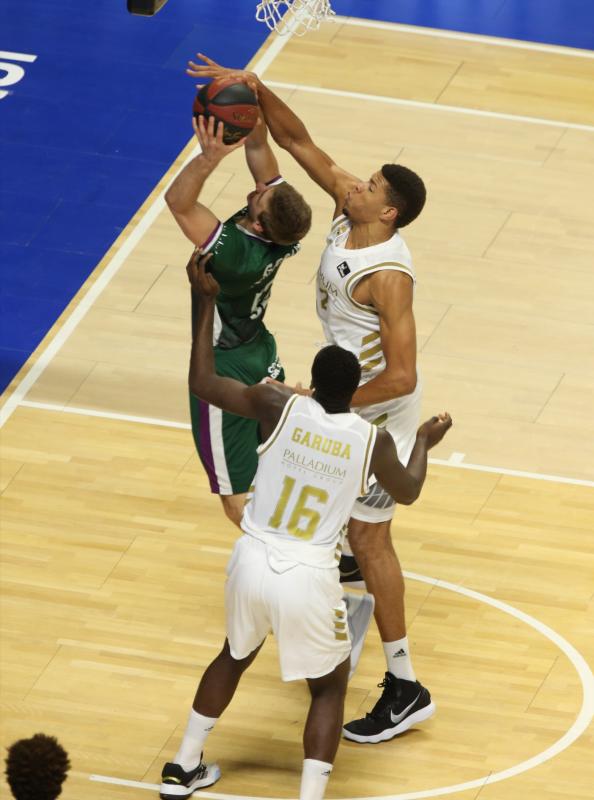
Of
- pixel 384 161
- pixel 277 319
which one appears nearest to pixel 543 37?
pixel 384 161

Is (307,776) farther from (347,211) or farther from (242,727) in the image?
(347,211)

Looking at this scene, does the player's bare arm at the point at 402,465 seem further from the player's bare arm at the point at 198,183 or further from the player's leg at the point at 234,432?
the player's bare arm at the point at 198,183

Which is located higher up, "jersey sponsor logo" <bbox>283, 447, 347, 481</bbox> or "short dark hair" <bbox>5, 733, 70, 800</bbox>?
"short dark hair" <bbox>5, 733, 70, 800</bbox>

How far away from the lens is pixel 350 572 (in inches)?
306

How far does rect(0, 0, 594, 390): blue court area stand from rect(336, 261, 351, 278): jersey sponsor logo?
3.36 metres

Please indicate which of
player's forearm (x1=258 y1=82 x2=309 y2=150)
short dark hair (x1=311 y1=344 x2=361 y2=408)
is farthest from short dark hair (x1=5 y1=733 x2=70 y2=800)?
player's forearm (x1=258 y1=82 x2=309 y2=150)

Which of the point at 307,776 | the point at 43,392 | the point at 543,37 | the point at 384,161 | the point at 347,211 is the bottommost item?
the point at 543,37

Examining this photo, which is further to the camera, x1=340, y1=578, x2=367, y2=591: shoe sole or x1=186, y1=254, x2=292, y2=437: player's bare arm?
x1=340, y1=578, x2=367, y2=591: shoe sole

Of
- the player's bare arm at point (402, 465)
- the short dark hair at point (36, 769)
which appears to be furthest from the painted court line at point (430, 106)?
the short dark hair at point (36, 769)

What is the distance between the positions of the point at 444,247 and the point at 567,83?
2.79 m

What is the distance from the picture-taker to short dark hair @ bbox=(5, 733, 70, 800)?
421 centimetres

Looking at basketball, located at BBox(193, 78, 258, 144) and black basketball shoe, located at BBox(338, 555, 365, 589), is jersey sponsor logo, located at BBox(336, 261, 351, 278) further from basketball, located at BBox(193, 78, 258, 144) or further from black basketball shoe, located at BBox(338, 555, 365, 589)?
black basketball shoe, located at BBox(338, 555, 365, 589)

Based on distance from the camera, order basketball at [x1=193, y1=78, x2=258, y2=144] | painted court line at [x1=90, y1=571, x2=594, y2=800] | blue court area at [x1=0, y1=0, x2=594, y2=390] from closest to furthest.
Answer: painted court line at [x1=90, y1=571, x2=594, y2=800], basketball at [x1=193, y1=78, x2=258, y2=144], blue court area at [x1=0, y1=0, x2=594, y2=390]

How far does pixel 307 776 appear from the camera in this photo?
6.37 metres
